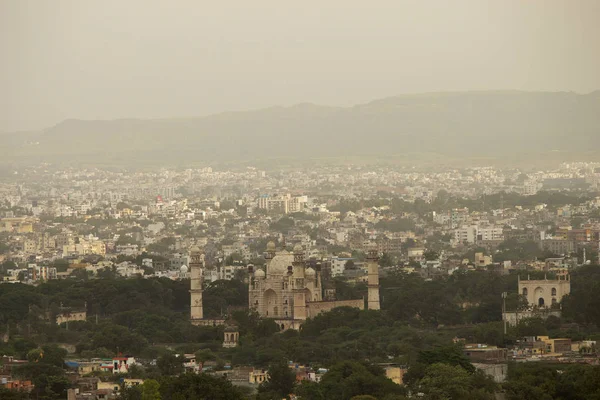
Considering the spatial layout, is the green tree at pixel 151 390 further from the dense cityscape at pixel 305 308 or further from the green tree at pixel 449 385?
the green tree at pixel 449 385

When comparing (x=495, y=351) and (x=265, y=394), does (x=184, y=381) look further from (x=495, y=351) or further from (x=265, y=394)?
(x=495, y=351)

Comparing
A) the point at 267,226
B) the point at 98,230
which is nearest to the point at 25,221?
the point at 98,230

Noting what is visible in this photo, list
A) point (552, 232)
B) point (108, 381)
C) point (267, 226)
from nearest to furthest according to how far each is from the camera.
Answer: point (108, 381), point (552, 232), point (267, 226)

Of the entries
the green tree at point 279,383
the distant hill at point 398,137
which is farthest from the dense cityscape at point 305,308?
the distant hill at point 398,137

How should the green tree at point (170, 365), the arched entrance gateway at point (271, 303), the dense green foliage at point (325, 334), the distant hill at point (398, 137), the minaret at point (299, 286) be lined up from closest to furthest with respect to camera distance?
the dense green foliage at point (325, 334)
the green tree at point (170, 365)
the minaret at point (299, 286)
the arched entrance gateway at point (271, 303)
the distant hill at point (398, 137)

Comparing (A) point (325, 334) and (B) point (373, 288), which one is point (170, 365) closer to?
(A) point (325, 334)

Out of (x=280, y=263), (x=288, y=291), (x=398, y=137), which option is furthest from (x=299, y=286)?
(x=398, y=137)

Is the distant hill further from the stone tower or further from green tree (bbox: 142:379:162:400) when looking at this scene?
green tree (bbox: 142:379:162:400)
